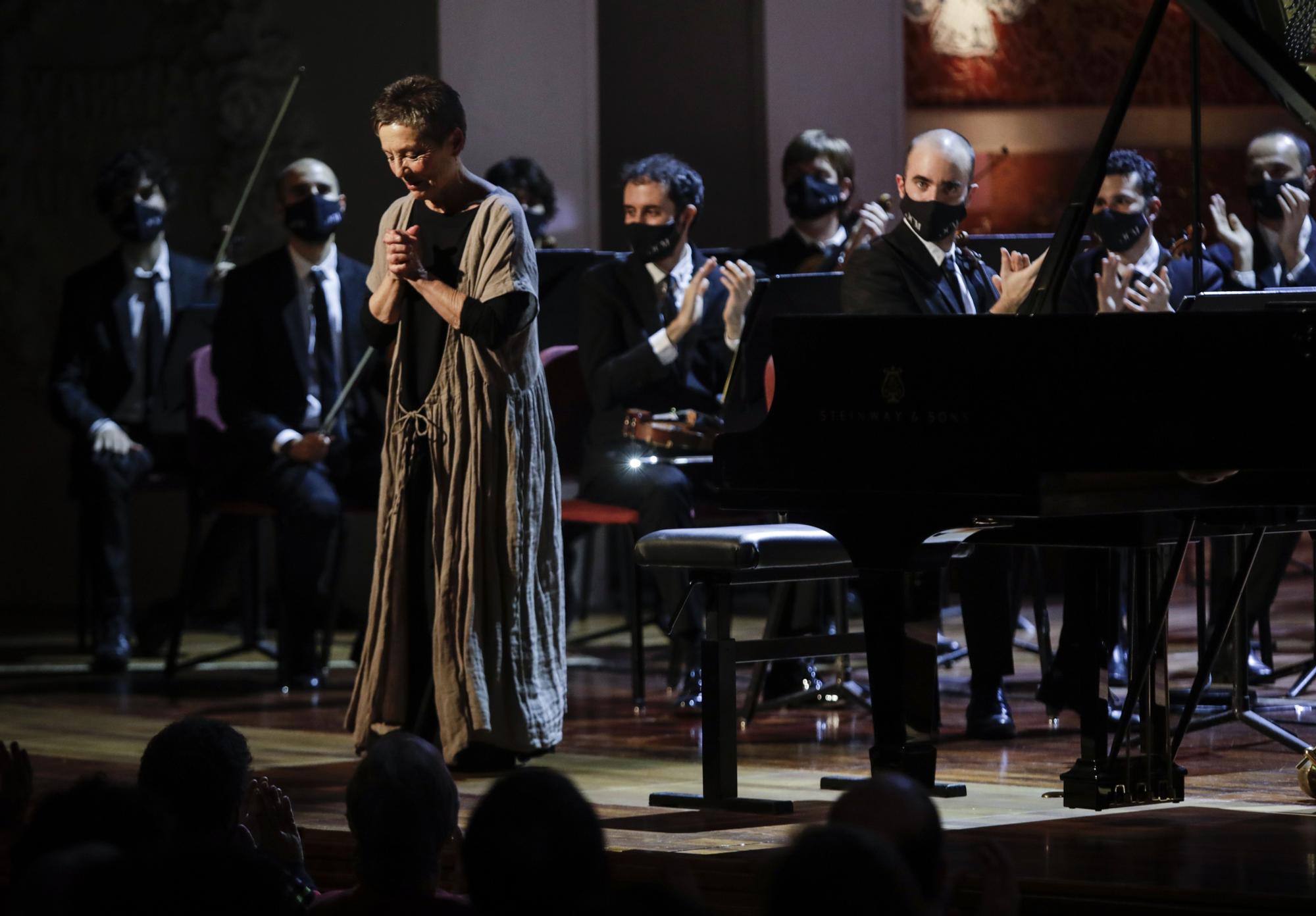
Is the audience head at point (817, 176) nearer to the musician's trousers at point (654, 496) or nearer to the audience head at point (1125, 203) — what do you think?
the audience head at point (1125, 203)

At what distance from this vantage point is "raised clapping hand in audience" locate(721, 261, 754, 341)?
536 cm

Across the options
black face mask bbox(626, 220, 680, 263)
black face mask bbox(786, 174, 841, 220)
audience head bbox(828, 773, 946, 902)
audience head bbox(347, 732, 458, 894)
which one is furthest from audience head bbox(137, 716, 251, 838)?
black face mask bbox(786, 174, 841, 220)

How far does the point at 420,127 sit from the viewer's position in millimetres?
4281

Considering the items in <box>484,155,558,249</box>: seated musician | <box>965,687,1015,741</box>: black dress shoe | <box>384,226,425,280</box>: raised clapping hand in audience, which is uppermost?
<box>484,155,558,249</box>: seated musician

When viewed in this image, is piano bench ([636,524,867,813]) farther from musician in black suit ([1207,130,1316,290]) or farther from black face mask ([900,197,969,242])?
musician in black suit ([1207,130,1316,290])

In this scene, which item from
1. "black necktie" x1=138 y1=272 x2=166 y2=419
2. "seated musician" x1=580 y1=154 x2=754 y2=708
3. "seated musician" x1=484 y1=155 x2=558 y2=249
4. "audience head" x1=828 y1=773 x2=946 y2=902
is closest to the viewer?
"audience head" x1=828 y1=773 x2=946 y2=902

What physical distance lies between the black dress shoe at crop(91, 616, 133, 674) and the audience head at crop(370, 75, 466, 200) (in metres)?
2.55

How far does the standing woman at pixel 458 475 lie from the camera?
Result: 14.2 ft

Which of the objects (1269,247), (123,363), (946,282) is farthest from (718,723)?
(123,363)

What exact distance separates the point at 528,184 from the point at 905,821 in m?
4.63

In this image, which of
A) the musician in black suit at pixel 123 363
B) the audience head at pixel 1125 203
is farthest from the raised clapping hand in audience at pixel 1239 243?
the musician in black suit at pixel 123 363

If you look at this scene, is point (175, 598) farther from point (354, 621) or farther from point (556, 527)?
point (556, 527)

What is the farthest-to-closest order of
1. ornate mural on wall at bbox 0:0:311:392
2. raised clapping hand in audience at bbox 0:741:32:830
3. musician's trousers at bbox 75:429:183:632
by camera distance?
ornate mural on wall at bbox 0:0:311:392 → musician's trousers at bbox 75:429:183:632 → raised clapping hand in audience at bbox 0:741:32:830

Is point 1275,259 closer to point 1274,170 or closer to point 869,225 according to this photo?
point 1274,170
